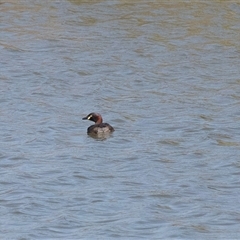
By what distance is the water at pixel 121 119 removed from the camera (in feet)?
35.3

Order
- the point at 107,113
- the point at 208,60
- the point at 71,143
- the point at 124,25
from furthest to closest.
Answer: the point at 124,25, the point at 208,60, the point at 107,113, the point at 71,143

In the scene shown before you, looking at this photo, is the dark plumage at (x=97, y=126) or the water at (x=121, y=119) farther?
the dark plumage at (x=97, y=126)

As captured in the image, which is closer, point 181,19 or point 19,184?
point 19,184

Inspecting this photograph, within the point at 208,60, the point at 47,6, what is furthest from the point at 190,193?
the point at 47,6

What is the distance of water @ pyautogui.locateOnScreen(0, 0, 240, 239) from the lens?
1076cm

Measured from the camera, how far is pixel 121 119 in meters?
15.2

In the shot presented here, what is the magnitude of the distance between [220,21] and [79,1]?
3.50m

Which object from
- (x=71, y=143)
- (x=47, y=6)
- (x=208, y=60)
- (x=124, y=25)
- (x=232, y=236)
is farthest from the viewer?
(x=47, y=6)

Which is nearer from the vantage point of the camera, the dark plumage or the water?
the water

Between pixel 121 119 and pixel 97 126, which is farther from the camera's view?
pixel 121 119

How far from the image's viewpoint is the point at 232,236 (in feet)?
33.1

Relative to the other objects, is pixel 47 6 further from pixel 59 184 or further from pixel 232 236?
pixel 232 236

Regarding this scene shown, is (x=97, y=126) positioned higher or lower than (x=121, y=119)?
higher

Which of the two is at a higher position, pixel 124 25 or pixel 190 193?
pixel 190 193
